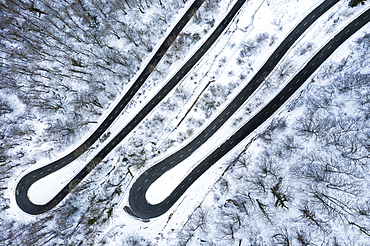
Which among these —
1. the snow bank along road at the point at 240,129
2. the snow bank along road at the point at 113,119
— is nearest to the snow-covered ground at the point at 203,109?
the snow bank along road at the point at 240,129

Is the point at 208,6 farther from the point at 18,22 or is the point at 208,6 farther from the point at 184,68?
the point at 18,22

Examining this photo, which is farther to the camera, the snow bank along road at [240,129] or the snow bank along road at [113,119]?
the snow bank along road at [113,119]

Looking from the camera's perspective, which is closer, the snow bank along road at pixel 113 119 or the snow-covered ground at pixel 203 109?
the snow-covered ground at pixel 203 109

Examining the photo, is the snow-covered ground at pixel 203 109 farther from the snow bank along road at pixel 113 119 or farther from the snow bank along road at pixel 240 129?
the snow bank along road at pixel 113 119

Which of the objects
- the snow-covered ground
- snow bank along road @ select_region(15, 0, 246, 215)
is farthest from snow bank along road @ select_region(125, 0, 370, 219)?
snow bank along road @ select_region(15, 0, 246, 215)

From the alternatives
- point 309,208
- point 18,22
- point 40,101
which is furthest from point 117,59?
point 309,208

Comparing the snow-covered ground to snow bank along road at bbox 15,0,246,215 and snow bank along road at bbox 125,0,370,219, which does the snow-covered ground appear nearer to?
snow bank along road at bbox 125,0,370,219

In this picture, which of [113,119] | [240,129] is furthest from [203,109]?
[113,119]
